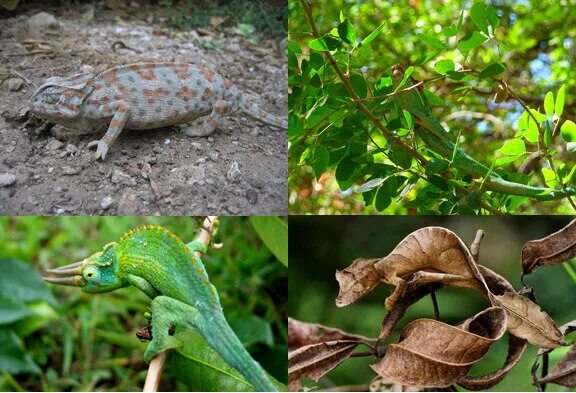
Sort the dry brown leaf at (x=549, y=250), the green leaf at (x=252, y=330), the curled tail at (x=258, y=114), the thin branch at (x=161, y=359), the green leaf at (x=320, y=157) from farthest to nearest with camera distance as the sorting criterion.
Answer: the green leaf at (x=252, y=330), the curled tail at (x=258, y=114), the green leaf at (x=320, y=157), the dry brown leaf at (x=549, y=250), the thin branch at (x=161, y=359)

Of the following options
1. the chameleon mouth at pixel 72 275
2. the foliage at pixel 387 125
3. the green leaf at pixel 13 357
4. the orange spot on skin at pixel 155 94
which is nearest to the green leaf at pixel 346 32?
the foliage at pixel 387 125

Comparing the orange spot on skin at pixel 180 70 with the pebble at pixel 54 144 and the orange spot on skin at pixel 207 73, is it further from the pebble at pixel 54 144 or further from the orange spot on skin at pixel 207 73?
the pebble at pixel 54 144

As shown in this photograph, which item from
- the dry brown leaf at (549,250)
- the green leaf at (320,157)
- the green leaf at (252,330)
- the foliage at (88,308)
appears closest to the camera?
the dry brown leaf at (549,250)

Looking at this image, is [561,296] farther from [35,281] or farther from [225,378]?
[35,281]

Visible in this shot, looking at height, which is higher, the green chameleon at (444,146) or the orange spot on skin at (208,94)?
the green chameleon at (444,146)

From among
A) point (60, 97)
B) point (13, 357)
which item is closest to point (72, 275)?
point (60, 97)

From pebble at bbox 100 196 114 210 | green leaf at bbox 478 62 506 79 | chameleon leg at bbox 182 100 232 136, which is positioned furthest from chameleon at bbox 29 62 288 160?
green leaf at bbox 478 62 506 79
